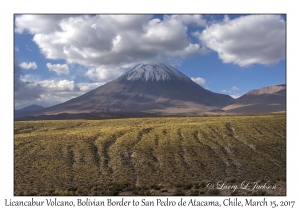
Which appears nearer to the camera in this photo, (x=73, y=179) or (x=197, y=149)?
(x=73, y=179)

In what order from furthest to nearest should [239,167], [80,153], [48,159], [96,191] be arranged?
[80,153] → [48,159] → [239,167] → [96,191]

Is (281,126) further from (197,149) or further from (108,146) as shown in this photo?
(108,146)

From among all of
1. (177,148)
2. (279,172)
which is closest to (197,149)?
(177,148)

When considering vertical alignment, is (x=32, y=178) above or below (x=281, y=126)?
below

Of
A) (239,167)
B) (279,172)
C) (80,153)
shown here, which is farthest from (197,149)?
(80,153)
